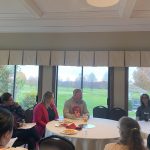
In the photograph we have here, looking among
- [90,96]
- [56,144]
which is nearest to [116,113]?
[90,96]

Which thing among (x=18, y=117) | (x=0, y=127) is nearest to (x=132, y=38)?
(x=18, y=117)

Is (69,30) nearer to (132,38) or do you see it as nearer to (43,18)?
(43,18)

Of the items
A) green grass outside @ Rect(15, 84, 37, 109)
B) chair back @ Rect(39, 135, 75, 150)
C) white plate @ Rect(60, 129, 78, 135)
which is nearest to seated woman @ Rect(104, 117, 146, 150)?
chair back @ Rect(39, 135, 75, 150)

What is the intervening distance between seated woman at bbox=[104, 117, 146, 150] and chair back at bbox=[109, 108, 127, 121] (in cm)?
272

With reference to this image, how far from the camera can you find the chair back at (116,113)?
4.88 metres

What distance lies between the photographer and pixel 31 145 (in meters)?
3.85

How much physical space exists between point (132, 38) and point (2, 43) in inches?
137

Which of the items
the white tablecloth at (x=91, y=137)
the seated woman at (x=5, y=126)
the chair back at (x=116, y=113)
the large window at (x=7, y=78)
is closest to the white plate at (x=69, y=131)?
the white tablecloth at (x=91, y=137)

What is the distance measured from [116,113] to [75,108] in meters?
1.10

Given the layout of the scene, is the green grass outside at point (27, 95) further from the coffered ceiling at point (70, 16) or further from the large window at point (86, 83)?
the coffered ceiling at point (70, 16)

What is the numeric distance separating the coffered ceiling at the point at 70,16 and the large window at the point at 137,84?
3.49 feet

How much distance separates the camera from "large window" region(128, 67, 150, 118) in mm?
5449

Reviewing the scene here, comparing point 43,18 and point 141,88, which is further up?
point 43,18

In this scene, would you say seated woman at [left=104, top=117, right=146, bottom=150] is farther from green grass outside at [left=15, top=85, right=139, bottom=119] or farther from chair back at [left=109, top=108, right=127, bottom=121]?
green grass outside at [left=15, top=85, right=139, bottom=119]
